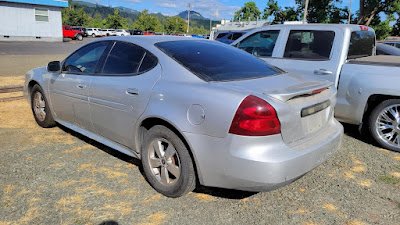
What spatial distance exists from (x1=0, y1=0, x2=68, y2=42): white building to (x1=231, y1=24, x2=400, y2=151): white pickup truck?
30712mm

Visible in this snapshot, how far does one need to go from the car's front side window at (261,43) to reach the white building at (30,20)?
2981cm

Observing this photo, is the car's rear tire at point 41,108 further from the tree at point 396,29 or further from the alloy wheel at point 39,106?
the tree at point 396,29

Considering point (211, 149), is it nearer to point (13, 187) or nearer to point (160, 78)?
point (160, 78)

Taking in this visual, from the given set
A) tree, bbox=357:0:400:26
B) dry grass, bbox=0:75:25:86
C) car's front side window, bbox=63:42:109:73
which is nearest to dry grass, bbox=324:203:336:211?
car's front side window, bbox=63:42:109:73

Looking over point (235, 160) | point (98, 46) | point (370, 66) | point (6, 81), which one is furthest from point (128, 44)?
point (6, 81)

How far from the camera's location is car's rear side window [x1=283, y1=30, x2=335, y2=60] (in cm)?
486

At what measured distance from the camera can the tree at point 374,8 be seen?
25.2 meters

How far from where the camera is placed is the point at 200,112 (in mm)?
2562

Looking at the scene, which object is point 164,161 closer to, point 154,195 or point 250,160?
point 154,195

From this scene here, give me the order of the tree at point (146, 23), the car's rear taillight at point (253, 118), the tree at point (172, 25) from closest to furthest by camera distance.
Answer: the car's rear taillight at point (253, 118) → the tree at point (146, 23) → the tree at point (172, 25)

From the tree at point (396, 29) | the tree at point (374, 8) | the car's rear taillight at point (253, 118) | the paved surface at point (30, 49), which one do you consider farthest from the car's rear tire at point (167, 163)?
the tree at point (396, 29)

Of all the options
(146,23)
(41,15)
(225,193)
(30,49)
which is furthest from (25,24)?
(146,23)

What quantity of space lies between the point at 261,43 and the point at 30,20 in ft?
103

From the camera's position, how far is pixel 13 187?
309 centimetres
